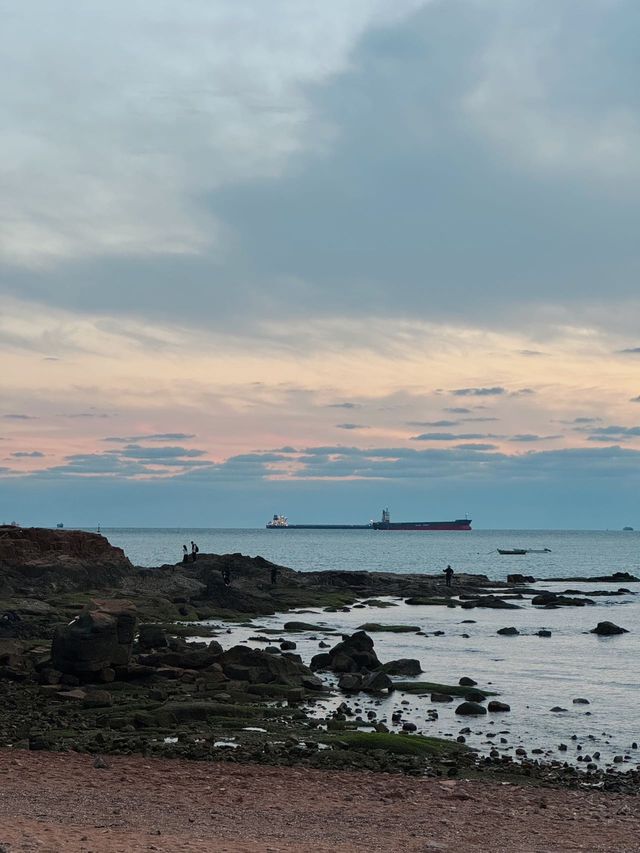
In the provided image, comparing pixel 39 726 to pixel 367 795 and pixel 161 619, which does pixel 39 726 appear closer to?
pixel 367 795

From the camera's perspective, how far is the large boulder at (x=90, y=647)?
2883cm

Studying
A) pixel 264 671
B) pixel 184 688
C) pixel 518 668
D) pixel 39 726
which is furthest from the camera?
pixel 518 668

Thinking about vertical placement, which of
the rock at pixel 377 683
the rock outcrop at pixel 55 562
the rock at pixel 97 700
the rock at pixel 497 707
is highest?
the rock outcrop at pixel 55 562

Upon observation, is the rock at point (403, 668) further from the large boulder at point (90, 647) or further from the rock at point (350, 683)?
the large boulder at point (90, 647)

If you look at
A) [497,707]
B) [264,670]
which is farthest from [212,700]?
[497,707]

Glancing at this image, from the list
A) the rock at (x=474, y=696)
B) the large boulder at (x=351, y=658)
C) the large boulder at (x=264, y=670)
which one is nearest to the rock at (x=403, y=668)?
the large boulder at (x=351, y=658)

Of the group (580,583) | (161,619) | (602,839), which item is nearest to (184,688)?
(602,839)

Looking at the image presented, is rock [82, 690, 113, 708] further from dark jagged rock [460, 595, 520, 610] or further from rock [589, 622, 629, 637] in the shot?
dark jagged rock [460, 595, 520, 610]

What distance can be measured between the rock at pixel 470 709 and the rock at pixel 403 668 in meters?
6.82

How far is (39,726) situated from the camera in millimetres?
22938

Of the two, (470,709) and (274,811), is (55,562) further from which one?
(274,811)

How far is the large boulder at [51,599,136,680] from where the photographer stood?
94.6ft

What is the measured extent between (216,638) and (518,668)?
15378 millimetres

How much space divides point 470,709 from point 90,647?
37.5 feet
